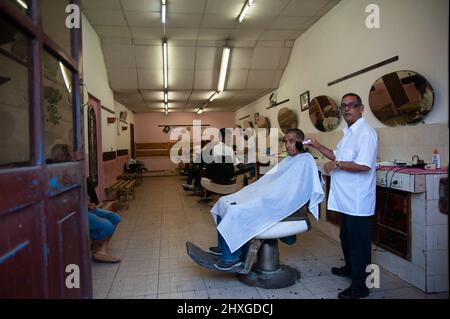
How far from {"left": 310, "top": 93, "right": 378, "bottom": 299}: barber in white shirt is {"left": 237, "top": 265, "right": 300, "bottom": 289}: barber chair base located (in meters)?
0.41

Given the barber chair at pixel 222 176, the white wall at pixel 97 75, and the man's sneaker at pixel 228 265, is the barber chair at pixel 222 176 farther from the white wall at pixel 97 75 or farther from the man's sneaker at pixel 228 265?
the man's sneaker at pixel 228 265

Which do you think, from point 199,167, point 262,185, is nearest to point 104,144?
point 199,167

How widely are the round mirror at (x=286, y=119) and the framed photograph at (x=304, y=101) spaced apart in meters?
0.34

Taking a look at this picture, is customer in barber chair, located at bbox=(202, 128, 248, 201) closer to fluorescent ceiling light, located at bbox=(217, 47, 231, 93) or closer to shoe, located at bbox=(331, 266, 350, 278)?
fluorescent ceiling light, located at bbox=(217, 47, 231, 93)

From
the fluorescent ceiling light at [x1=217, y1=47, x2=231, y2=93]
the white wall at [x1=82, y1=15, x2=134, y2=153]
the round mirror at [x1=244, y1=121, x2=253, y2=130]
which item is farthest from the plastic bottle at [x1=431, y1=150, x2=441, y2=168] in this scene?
the round mirror at [x1=244, y1=121, x2=253, y2=130]

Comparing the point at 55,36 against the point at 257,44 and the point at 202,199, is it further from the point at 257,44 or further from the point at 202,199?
the point at 202,199

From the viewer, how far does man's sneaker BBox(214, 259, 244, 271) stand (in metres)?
2.37

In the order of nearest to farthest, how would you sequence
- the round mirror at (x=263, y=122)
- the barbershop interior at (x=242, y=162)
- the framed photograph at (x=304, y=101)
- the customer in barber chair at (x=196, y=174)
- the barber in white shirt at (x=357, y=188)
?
the barbershop interior at (x=242, y=162), the barber in white shirt at (x=357, y=188), the framed photograph at (x=304, y=101), the customer in barber chair at (x=196, y=174), the round mirror at (x=263, y=122)

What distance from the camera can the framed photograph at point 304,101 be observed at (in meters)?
4.83

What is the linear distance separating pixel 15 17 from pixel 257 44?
462cm

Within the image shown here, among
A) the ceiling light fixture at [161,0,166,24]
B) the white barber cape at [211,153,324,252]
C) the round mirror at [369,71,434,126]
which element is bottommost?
the white barber cape at [211,153,324,252]

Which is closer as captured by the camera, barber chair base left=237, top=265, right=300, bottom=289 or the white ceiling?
barber chair base left=237, top=265, right=300, bottom=289

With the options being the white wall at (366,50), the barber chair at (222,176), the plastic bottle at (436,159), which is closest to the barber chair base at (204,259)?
the plastic bottle at (436,159)

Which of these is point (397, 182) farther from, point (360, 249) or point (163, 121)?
point (163, 121)
